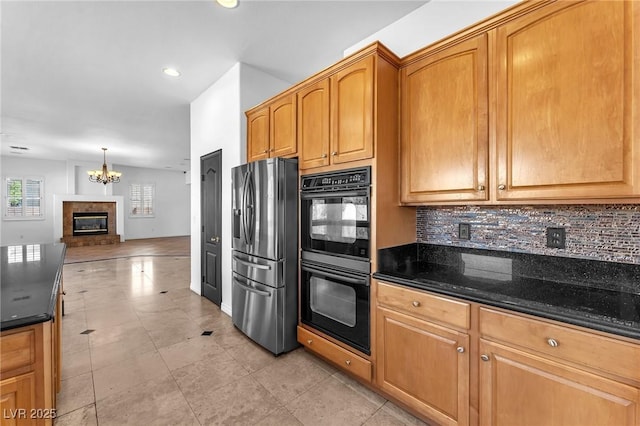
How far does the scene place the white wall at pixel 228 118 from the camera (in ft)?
10.8

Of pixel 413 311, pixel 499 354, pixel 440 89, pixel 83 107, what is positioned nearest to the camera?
pixel 499 354

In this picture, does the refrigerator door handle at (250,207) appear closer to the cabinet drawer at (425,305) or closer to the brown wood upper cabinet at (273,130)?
the brown wood upper cabinet at (273,130)

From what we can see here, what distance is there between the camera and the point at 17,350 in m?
1.06

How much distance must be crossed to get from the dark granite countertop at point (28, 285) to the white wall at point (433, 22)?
9.47 feet

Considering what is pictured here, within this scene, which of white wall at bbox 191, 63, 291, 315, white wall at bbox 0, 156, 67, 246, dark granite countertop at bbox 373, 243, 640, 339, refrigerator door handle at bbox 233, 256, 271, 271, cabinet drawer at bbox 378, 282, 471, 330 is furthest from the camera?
white wall at bbox 0, 156, 67, 246

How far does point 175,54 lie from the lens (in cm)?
305

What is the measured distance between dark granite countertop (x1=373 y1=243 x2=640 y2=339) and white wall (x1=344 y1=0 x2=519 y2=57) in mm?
1659

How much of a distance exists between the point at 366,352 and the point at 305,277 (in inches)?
30.6

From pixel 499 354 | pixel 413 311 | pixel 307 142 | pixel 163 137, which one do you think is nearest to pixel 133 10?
pixel 307 142

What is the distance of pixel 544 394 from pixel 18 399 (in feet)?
7.08

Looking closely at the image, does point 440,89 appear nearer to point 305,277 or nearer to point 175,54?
point 305,277

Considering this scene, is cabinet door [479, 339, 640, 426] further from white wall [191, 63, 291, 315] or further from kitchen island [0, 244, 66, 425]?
white wall [191, 63, 291, 315]

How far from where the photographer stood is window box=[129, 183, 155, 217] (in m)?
10.8

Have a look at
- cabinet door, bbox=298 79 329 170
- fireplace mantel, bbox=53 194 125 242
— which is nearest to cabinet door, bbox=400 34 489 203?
cabinet door, bbox=298 79 329 170
